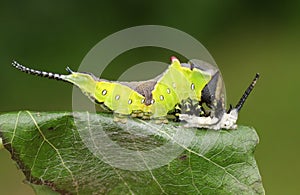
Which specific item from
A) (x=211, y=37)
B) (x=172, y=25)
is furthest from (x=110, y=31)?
(x=211, y=37)

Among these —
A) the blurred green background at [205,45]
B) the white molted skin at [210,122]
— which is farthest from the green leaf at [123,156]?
the blurred green background at [205,45]

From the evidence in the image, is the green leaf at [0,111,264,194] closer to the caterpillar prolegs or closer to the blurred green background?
the caterpillar prolegs

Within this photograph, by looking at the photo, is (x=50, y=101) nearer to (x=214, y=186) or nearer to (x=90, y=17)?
(x=90, y=17)

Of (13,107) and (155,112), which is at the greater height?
(155,112)

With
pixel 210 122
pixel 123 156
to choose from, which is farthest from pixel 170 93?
pixel 123 156

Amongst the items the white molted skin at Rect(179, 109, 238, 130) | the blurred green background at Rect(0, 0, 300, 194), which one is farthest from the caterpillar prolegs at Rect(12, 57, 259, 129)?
the blurred green background at Rect(0, 0, 300, 194)

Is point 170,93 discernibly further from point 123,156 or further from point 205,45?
point 205,45

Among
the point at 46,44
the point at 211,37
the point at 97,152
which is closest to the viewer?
the point at 97,152
